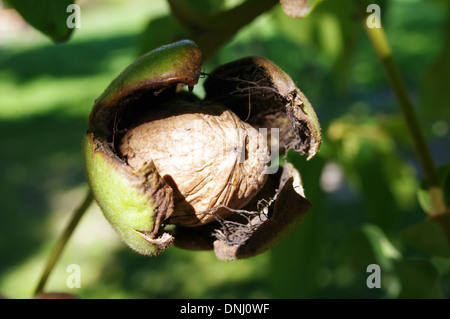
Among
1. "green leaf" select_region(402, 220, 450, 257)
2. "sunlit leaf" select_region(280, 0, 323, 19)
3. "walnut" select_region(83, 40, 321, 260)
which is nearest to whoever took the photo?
"walnut" select_region(83, 40, 321, 260)

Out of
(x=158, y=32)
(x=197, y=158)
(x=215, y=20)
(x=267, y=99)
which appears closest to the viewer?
(x=197, y=158)

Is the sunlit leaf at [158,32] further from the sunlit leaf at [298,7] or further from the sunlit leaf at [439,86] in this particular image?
the sunlit leaf at [439,86]

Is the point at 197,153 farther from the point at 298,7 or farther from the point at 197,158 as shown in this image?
the point at 298,7

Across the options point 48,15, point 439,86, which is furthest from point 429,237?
point 48,15

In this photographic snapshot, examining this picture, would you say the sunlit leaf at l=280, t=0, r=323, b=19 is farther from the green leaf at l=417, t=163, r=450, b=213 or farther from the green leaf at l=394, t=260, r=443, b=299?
the green leaf at l=394, t=260, r=443, b=299

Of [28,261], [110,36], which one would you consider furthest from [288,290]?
[110,36]

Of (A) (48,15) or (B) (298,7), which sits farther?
(A) (48,15)

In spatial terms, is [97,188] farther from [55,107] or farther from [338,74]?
[55,107]

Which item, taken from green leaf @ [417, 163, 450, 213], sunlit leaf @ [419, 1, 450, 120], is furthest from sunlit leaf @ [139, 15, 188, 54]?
sunlit leaf @ [419, 1, 450, 120]
